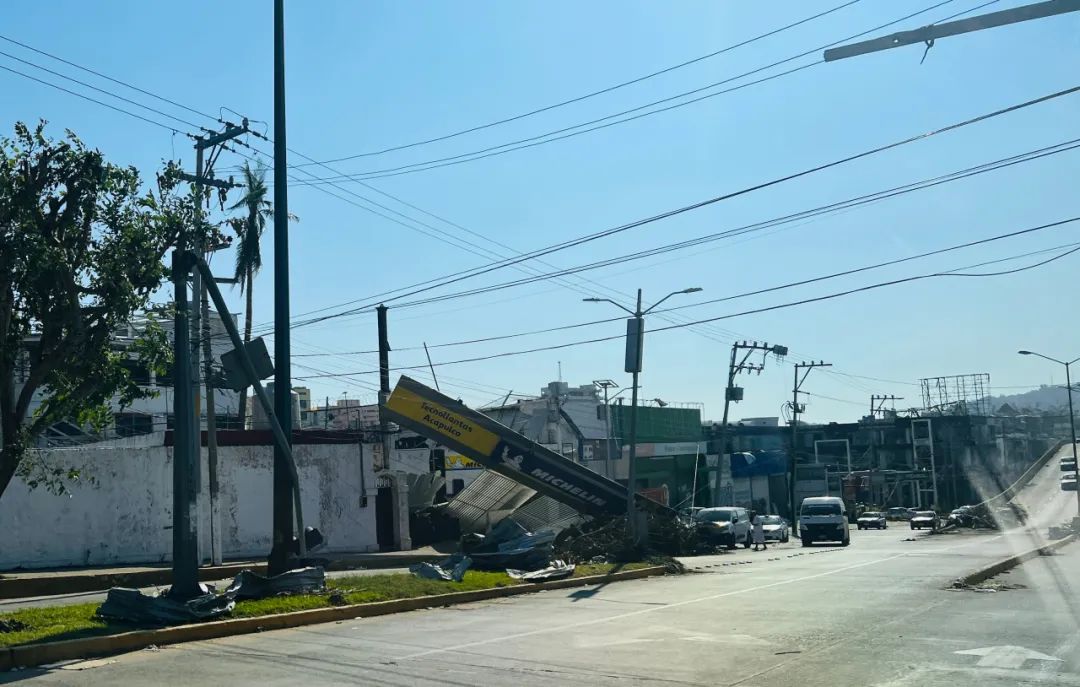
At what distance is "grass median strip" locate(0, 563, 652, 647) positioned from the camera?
12.8 m

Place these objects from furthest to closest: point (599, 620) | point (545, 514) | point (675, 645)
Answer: point (545, 514), point (599, 620), point (675, 645)

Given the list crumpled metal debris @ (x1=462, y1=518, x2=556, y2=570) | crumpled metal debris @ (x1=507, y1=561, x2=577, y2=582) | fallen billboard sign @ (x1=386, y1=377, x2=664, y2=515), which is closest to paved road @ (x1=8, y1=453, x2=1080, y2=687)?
crumpled metal debris @ (x1=507, y1=561, x2=577, y2=582)

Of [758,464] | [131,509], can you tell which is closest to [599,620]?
[131,509]

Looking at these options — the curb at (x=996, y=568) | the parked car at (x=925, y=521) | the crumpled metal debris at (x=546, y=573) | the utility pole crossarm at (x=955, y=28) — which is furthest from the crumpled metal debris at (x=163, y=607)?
the parked car at (x=925, y=521)

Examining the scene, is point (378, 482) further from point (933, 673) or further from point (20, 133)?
point (933, 673)

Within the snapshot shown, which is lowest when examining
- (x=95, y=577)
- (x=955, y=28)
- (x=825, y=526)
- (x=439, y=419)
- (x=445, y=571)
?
(x=825, y=526)

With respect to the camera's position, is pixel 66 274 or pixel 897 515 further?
pixel 897 515

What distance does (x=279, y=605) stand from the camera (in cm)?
1574

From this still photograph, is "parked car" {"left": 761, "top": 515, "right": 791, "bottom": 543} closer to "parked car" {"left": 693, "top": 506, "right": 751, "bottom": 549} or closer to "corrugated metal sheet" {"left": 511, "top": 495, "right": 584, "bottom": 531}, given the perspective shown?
"parked car" {"left": 693, "top": 506, "right": 751, "bottom": 549}

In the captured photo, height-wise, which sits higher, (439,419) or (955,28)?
(955,28)

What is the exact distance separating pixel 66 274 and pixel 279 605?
5.93 metres

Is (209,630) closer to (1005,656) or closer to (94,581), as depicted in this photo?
(1005,656)

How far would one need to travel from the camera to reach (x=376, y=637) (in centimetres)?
1420

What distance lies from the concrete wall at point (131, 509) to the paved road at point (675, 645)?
13249 mm
